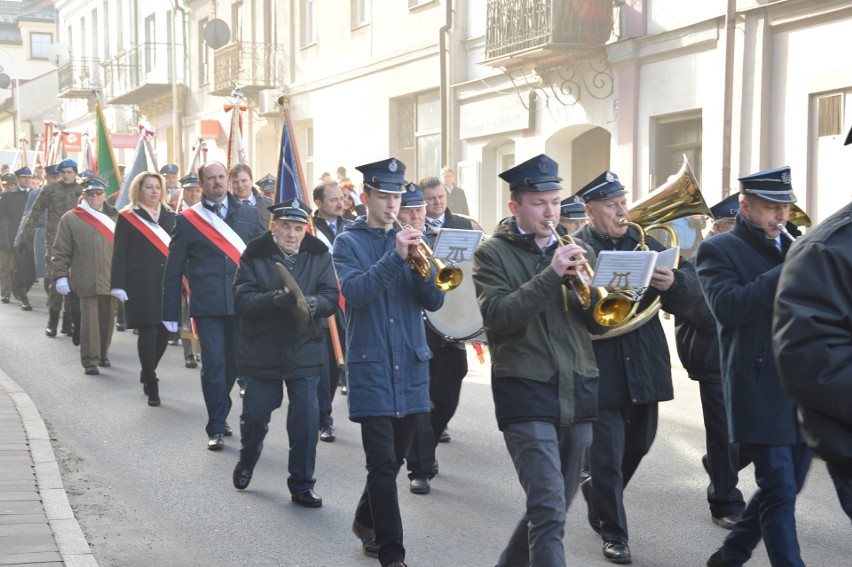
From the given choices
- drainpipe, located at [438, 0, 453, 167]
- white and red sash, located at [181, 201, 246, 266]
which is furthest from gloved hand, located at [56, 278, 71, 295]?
drainpipe, located at [438, 0, 453, 167]

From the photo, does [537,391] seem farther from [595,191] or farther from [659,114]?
[659,114]

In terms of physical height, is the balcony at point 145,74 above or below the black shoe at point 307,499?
above

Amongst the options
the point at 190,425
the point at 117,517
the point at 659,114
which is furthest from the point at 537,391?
the point at 659,114

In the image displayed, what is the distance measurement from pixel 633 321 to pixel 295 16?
24.3 metres

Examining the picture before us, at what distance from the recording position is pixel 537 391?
508 cm

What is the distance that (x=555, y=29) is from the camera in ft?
59.7

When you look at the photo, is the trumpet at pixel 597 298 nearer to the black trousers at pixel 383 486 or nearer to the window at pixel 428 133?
the black trousers at pixel 383 486

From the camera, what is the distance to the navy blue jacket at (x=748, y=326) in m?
5.30

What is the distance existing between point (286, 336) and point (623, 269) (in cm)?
290

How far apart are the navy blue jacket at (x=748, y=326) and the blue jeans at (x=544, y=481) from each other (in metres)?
0.70

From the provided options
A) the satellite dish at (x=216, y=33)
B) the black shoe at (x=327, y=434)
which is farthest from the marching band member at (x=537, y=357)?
the satellite dish at (x=216, y=33)

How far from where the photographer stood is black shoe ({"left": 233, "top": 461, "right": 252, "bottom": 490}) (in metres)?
7.71

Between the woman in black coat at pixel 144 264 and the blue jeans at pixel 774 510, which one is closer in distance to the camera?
the blue jeans at pixel 774 510

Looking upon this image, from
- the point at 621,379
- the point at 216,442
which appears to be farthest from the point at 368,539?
the point at 216,442
